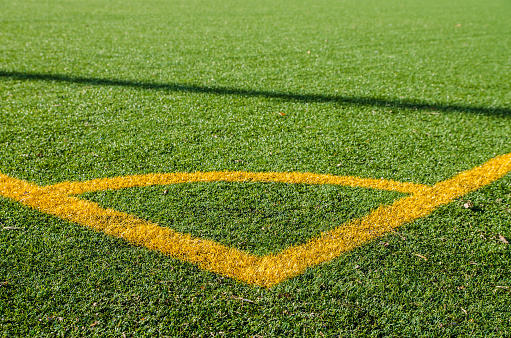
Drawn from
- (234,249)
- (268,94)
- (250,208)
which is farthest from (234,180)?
(268,94)

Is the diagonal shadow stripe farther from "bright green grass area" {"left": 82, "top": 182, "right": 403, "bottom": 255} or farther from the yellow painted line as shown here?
"bright green grass area" {"left": 82, "top": 182, "right": 403, "bottom": 255}

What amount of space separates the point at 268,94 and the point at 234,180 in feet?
5.39

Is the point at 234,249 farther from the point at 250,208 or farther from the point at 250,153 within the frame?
the point at 250,153

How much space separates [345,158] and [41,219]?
1774mm

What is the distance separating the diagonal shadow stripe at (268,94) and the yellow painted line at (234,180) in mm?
1410

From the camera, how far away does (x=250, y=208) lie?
2.26 m

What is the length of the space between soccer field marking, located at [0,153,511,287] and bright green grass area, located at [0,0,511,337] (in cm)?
6

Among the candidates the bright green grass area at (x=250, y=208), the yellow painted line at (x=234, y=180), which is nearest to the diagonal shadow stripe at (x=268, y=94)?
the yellow painted line at (x=234, y=180)

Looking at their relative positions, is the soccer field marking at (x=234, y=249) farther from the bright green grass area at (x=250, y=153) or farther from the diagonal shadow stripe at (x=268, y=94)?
the diagonal shadow stripe at (x=268, y=94)

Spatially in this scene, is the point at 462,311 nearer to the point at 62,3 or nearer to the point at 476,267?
the point at 476,267

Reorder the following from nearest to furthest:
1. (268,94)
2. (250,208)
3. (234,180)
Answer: (250,208) < (234,180) < (268,94)

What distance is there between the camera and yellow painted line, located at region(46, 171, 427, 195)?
2396 mm

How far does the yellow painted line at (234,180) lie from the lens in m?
2.40

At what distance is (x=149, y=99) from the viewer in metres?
3.70
